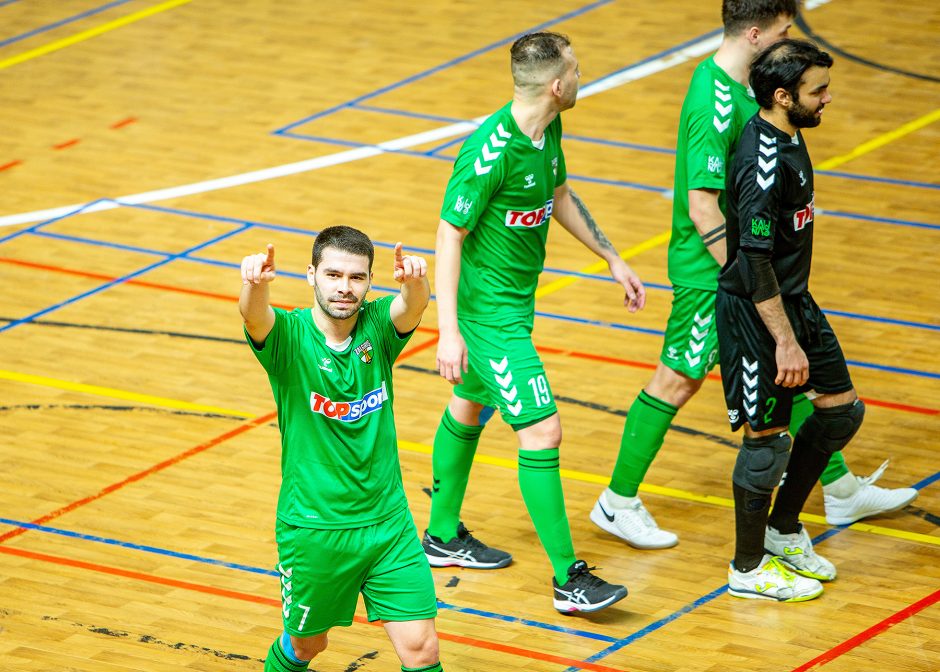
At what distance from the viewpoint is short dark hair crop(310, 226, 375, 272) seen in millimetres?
5133

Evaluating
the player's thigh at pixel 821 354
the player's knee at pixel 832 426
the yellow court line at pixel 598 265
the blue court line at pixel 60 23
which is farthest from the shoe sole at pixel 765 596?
the blue court line at pixel 60 23

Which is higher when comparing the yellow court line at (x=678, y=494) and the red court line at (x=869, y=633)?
the yellow court line at (x=678, y=494)

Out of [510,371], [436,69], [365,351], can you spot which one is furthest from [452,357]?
[436,69]

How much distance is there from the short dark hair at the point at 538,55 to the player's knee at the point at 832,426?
1726 millimetres

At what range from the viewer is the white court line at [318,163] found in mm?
11781

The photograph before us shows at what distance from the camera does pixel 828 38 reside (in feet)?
49.8

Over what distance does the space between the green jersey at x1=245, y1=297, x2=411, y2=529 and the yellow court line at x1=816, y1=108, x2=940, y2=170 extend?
7687mm

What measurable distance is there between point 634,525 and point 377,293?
11.5 feet

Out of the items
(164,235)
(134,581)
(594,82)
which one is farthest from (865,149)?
(134,581)

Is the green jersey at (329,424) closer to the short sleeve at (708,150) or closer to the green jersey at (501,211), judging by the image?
the green jersey at (501,211)

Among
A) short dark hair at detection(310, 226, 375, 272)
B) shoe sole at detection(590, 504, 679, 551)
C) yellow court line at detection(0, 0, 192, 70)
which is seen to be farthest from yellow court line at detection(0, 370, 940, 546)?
yellow court line at detection(0, 0, 192, 70)

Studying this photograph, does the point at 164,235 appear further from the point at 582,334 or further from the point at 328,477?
the point at 328,477

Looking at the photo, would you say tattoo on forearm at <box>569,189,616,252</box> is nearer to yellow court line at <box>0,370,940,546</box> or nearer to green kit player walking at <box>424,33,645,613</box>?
green kit player walking at <box>424,33,645,613</box>

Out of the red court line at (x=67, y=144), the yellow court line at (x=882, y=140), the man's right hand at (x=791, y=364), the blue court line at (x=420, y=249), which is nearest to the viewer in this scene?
the man's right hand at (x=791, y=364)
